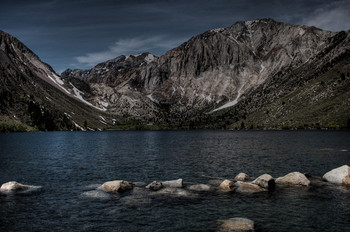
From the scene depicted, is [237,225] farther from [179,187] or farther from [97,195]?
[97,195]

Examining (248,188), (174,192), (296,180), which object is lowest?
(174,192)

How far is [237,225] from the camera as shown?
27391 millimetres

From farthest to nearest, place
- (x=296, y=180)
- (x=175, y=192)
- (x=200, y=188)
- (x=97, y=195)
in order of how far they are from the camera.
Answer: (x=296, y=180) < (x=200, y=188) < (x=175, y=192) < (x=97, y=195)

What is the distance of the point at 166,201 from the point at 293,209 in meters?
15.7

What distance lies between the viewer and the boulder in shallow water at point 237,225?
Result: 26.5 meters

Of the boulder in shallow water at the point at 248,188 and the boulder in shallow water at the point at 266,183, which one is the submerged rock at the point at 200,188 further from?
the boulder in shallow water at the point at 266,183

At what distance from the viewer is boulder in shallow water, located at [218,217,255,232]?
26516mm

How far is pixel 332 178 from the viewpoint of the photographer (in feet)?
154

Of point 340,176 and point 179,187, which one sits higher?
point 340,176

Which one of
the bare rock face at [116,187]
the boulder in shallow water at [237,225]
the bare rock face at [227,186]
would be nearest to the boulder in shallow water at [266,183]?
the bare rock face at [227,186]

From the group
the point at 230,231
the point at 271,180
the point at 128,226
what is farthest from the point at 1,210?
the point at 271,180

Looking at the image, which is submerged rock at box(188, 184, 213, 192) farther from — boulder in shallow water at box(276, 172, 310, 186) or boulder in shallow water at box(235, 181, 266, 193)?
boulder in shallow water at box(276, 172, 310, 186)

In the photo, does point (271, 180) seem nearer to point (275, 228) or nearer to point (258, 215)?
point (258, 215)

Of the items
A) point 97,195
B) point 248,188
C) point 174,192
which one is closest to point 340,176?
point 248,188
